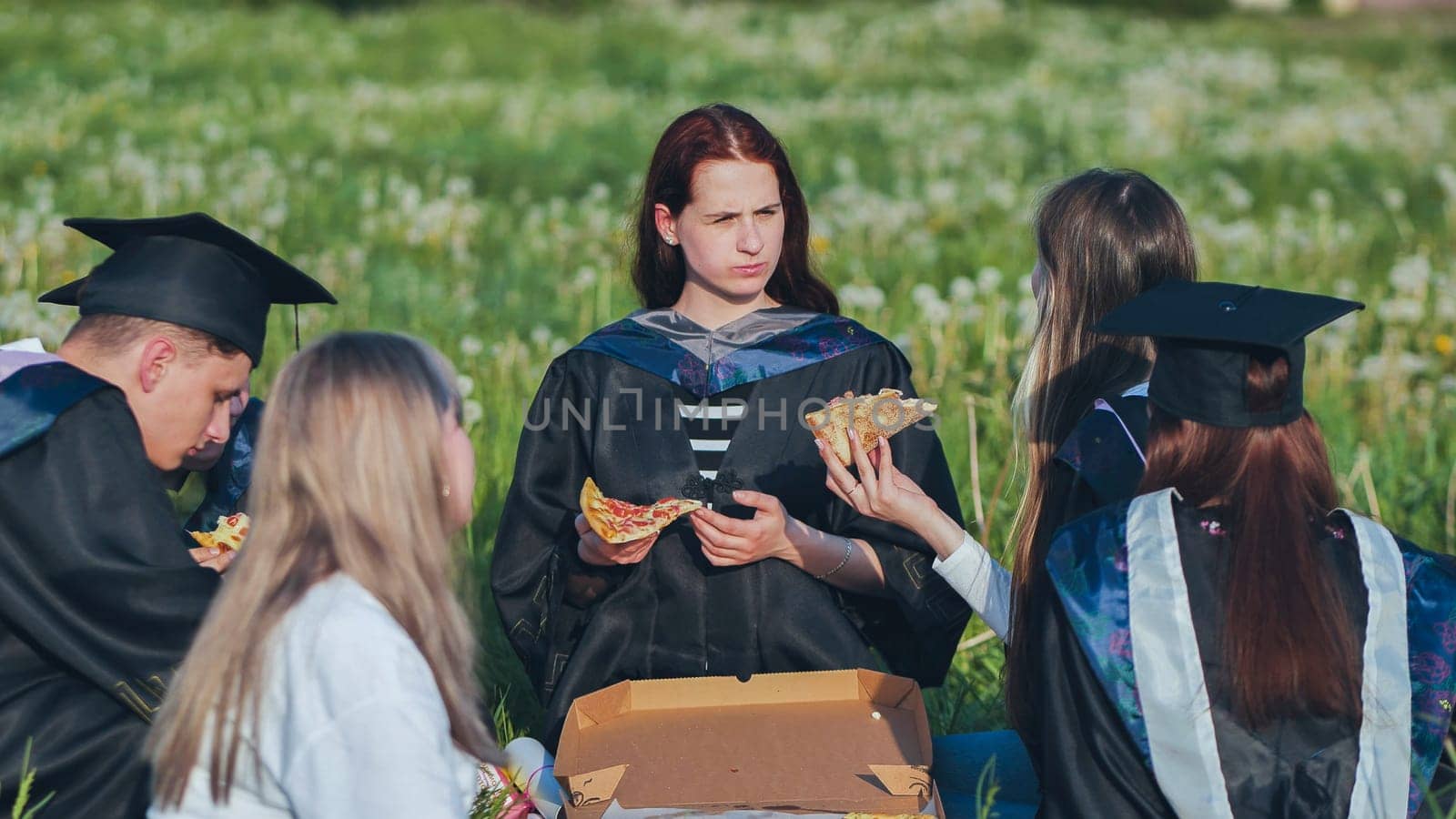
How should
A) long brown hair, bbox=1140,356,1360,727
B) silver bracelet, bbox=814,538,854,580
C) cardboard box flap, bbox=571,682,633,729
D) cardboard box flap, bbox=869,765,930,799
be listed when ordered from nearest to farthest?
long brown hair, bbox=1140,356,1360,727, cardboard box flap, bbox=869,765,930,799, cardboard box flap, bbox=571,682,633,729, silver bracelet, bbox=814,538,854,580

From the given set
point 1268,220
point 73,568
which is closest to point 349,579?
point 73,568

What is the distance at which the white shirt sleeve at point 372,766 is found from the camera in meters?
2.49

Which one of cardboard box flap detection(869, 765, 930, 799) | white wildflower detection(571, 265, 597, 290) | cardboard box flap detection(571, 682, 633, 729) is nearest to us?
cardboard box flap detection(869, 765, 930, 799)

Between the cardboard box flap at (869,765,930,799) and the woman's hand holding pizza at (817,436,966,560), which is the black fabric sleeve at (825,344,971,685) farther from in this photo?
the cardboard box flap at (869,765,930,799)

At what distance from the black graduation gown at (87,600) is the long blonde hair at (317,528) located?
1.78 feet

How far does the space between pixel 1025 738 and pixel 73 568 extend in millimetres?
1935

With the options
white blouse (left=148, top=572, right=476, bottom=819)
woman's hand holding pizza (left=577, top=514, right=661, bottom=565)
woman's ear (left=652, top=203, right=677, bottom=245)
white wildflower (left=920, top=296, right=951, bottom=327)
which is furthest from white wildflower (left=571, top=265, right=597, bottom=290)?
white blouse (left=148, top=572, right=476, bottom=819)

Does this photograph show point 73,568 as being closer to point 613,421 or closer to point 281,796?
point 281,796

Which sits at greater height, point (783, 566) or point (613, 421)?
point (613, 421)

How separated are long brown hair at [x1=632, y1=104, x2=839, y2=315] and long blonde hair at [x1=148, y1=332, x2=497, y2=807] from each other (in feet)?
5.00

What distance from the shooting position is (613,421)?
405 cm

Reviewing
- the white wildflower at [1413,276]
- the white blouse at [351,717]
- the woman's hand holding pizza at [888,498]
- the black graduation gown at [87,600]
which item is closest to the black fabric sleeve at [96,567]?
the black graduation gown at [87,600]

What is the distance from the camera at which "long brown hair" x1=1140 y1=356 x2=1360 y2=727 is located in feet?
9.04

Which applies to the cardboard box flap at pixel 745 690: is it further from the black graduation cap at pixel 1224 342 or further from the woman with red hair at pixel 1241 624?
the black graduation cap at pixel 1224 342
